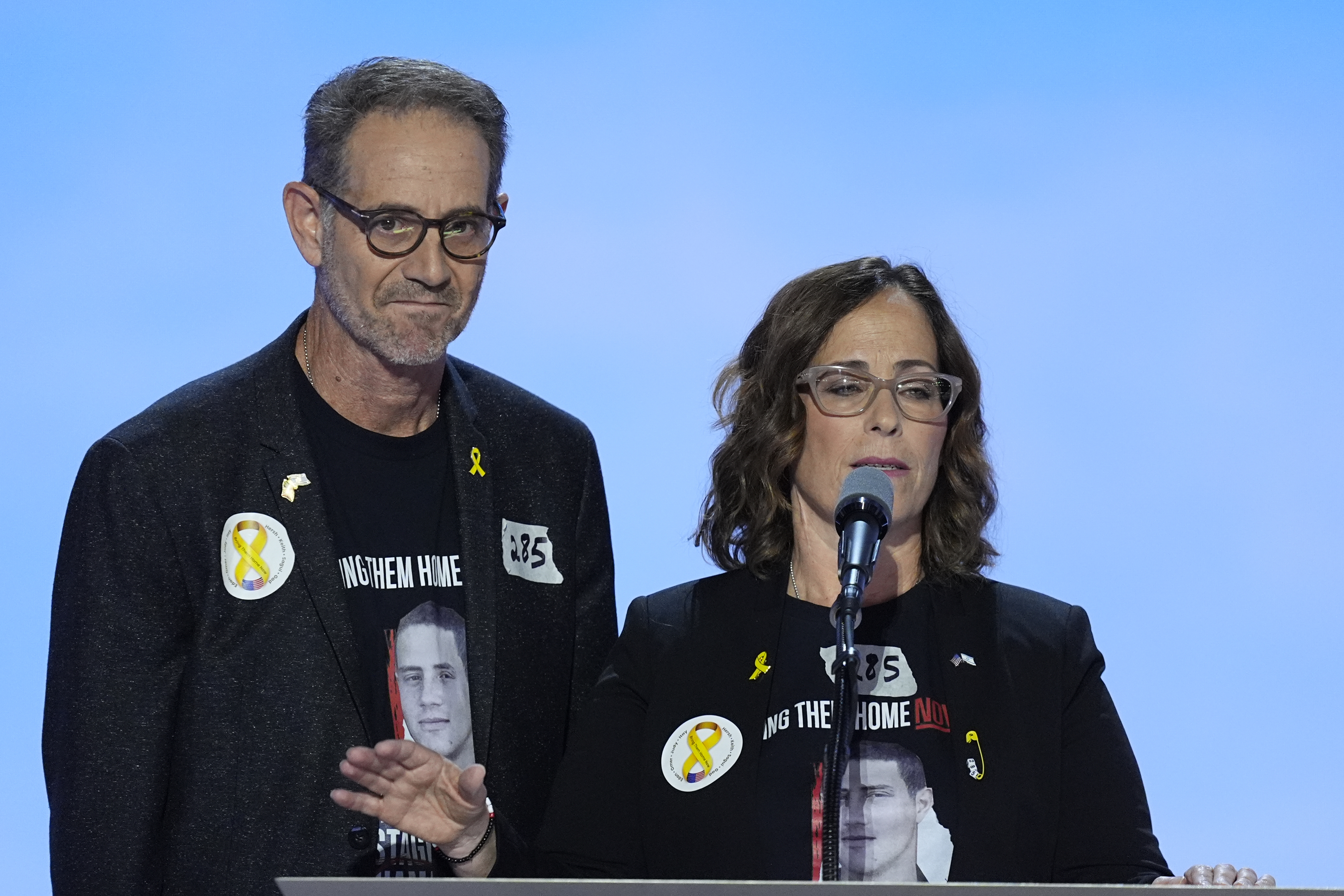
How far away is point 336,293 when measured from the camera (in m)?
2.79

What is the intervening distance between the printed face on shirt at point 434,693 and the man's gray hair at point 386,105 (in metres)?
0.83

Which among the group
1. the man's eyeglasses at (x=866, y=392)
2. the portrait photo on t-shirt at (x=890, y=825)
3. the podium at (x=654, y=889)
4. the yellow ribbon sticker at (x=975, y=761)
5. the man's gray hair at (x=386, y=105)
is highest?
the man's gray hair at (x=386, y=105)

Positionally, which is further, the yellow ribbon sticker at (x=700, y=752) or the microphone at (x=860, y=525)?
the yellow ribbon sticker at (x=700, y=752)

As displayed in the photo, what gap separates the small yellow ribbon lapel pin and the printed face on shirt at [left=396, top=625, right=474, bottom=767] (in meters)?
0.32

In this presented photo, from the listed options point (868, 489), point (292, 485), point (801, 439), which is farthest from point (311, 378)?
point (868, 489)

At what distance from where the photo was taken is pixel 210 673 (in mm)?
2643

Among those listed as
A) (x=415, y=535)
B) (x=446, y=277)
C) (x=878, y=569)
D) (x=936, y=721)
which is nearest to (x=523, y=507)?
(x=415, y=535)

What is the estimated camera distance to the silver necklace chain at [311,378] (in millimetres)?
2930

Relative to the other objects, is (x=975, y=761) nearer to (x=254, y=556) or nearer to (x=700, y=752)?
(x=700, y=752)

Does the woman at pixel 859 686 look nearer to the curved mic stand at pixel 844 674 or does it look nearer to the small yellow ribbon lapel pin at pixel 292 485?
the curved mic stand at pixel 844 674

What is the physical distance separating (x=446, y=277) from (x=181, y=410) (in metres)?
0.55

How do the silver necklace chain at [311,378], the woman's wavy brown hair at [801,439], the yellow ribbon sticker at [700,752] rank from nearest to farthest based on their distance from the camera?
the yellow ribbon sticker at [700,752] → the woman's wavy brown hair at [801,439] → the silver necklace chain at [311,378]

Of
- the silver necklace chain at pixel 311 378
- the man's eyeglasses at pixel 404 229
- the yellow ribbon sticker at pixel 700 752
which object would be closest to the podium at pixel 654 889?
the yellow ribbon sticker at pixel 700 752

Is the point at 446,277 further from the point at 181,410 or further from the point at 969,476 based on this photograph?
the point at 969,476
